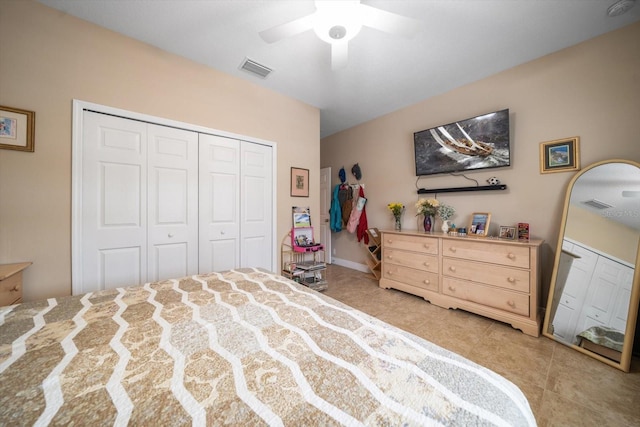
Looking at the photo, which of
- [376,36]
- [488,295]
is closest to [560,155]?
[488,295]

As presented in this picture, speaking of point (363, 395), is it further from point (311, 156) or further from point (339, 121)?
point (339, 121)

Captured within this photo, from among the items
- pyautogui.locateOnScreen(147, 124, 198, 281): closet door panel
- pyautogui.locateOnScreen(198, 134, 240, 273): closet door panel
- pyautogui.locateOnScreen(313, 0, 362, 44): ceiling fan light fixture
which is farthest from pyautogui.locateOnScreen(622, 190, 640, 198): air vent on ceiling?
pyautogui.locateOnScreen(147, 124, 198, 281): closet door panel

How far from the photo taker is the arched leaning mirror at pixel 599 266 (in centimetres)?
162

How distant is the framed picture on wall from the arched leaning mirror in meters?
2.76

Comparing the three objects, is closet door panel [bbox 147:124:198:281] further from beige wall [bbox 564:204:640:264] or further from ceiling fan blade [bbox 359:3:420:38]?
beige wall [bbox 564:204:640:264]

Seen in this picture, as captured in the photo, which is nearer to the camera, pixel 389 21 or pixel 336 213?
pixel 389 21

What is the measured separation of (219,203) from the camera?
255 centimetres

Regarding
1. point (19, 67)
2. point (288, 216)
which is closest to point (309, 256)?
point (288, 216)

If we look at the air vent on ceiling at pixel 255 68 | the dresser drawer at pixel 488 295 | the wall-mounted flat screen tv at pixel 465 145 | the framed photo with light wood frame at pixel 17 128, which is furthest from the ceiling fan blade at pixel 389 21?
the framed photo with light wood frame at pixel 17 128

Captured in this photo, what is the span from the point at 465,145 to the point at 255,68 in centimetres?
261

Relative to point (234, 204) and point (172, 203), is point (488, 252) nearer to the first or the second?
point (234, 204)

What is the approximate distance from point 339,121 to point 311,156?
3.59ft

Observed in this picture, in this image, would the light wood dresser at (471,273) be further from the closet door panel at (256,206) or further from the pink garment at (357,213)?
the closet door panel at (256,206)

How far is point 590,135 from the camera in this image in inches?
79.0
